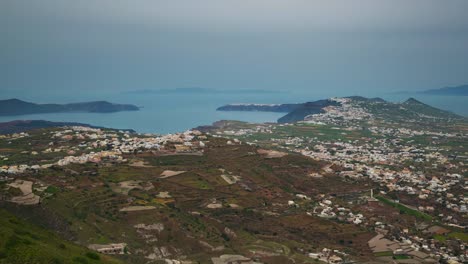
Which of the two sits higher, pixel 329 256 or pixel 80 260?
pixel 80 260

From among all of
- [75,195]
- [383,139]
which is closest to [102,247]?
[75,195]

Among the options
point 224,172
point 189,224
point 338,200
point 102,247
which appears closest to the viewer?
point 102,247

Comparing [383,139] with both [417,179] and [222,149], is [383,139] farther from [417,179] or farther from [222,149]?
[222,149]

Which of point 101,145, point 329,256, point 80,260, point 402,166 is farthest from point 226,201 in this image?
point 402,166

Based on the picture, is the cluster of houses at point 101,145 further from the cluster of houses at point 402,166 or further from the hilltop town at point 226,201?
A: the cluster of houses at point 402,166

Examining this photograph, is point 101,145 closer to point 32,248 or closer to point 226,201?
point 226,201

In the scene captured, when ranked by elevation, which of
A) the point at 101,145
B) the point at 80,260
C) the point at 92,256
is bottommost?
the point at 101,145

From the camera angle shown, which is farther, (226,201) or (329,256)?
(226,201)

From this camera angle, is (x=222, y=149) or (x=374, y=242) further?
(x=222, y=149)
